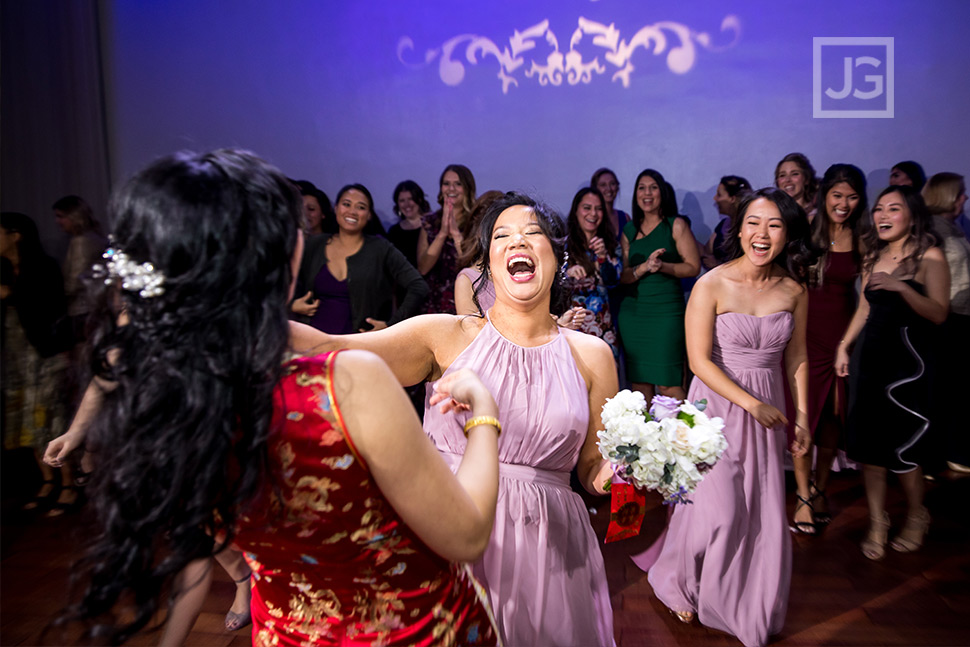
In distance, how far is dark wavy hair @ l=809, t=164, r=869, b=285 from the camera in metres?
3.96

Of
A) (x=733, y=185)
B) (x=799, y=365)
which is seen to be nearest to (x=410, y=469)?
(x=799, y=365)

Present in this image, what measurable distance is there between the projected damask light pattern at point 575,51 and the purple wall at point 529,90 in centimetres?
2

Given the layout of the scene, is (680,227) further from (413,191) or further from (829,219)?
(413,191)

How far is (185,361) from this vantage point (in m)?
0.87

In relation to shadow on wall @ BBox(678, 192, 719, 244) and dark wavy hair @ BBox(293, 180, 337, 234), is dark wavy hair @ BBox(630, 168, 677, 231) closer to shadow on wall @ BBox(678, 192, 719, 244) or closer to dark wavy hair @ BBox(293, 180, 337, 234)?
shadow on wall @ BBox(678, 192, 719, 244)

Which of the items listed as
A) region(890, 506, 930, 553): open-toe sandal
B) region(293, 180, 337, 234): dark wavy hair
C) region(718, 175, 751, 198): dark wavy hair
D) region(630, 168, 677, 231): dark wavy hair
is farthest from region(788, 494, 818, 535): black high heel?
region(293, 180, 337, 234): dark wavy hair

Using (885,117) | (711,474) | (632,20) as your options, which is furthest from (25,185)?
(885,117)

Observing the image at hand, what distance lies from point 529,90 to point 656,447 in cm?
465

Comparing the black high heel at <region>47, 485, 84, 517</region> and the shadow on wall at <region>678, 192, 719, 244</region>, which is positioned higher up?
the shadow on wall at <region>678, 192, 719, 244</region>

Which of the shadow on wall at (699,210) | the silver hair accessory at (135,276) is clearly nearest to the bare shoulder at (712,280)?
the silver hair accessory at (135,276)

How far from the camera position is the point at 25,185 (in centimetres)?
532

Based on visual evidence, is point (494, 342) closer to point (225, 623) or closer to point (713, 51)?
point (225, 623)

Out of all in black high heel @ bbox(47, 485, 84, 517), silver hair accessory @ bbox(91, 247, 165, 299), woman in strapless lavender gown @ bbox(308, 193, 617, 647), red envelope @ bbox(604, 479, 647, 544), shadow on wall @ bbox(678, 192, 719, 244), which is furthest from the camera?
shadow on wall @ bbox(678, 192, 719, 244)

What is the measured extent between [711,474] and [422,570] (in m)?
1.89
